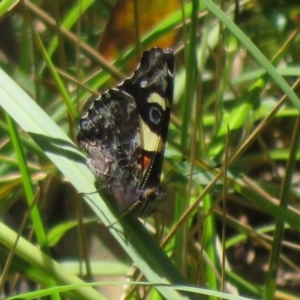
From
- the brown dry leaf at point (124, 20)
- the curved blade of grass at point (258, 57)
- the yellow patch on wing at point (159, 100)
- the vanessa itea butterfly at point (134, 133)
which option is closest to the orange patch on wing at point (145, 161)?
the vanessa itea butterfly at point (134, 133)

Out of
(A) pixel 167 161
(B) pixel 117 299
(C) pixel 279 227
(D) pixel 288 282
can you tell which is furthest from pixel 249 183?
(D) pixel 288 282

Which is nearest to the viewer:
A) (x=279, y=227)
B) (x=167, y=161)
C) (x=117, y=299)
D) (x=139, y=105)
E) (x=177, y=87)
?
(x=279, y=227)

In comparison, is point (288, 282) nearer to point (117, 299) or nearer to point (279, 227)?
point (117, 299)

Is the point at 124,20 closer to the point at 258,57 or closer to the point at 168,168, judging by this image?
the point at 168,168

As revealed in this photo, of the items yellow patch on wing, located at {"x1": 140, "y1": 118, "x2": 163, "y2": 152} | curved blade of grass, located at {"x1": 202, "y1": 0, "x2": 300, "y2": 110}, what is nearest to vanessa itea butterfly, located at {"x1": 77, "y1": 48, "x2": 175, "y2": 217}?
yellow patch on wing, located at {"x1": 140, "y1": 118, "x2": 163, "y2": 152}

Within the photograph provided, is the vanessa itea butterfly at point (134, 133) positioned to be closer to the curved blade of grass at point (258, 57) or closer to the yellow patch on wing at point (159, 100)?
the yellow patch on wing at point (159, 100)

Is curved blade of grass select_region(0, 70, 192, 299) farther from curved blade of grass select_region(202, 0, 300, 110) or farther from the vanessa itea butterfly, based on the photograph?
curved blade of grass select_region(202, 0, 300, 110)

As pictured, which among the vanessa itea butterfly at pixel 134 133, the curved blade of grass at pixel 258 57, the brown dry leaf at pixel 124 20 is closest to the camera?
the curved blade of grass at pixel 258 57

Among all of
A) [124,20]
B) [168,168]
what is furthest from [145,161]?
[124,20]
